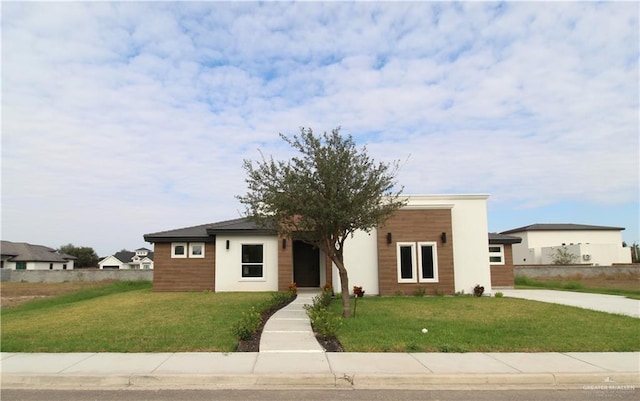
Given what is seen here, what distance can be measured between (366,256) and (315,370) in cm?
1262

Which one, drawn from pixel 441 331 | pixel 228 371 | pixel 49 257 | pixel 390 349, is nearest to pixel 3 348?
pixel 228 371

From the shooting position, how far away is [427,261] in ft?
63.0

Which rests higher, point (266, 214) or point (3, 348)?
point (266, 214)

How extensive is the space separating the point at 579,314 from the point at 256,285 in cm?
1250

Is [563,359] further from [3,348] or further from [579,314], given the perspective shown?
[3,348]

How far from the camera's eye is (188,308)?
13945mm

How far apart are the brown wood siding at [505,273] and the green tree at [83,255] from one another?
7869 cm

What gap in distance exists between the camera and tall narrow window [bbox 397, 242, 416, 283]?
19.0 m

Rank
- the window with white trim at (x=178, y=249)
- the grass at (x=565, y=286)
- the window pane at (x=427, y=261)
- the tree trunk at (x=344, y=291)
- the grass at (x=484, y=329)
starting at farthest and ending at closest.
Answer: the grass at (x=565, y=286)
the window with white trim at (x=178, y=249)
the window pane at (x=427, y=261)
the tree trunk at (x=344, y=291)
the grass at (x=484, y=329)

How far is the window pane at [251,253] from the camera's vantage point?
68.0 ft
